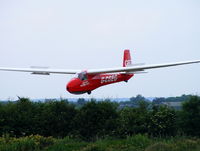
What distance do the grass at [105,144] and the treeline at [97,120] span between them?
1.60m

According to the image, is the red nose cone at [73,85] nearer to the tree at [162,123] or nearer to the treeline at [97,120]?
the treeline at [97,120]

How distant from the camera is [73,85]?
2656 centimetres

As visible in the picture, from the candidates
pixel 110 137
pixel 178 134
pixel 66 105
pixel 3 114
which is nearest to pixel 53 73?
pixel 66 105

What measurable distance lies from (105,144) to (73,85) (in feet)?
17.2

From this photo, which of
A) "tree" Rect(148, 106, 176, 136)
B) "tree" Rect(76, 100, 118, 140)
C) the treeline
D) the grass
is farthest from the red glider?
the grass

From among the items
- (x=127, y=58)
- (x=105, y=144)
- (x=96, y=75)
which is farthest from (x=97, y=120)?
(x=127, y=58)

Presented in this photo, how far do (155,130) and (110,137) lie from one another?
2.71 m

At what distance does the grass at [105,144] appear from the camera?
21.4m

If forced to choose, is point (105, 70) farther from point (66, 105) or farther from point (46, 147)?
point (46, 147)

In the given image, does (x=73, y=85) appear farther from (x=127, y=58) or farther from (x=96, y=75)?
(x=127, y=58)

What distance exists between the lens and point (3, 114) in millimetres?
27000

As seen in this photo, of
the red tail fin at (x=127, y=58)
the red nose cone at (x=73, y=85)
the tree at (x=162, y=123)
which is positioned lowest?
the tree at (x=162, y=123)

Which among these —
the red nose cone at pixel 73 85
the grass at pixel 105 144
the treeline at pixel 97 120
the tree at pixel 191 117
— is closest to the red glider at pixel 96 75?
the red nose cone at pixel 73 85

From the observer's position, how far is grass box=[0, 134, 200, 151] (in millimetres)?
21406
